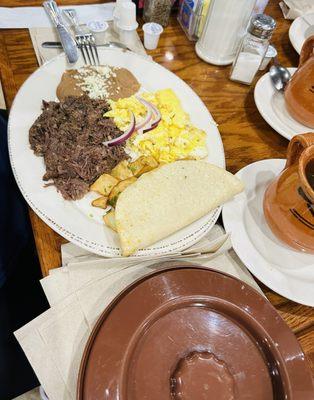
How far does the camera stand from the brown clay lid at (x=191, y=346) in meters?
0.67

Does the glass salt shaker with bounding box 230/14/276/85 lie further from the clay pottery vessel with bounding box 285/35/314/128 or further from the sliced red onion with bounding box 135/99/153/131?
the sliced red onion with bounding box 135/99/153/131

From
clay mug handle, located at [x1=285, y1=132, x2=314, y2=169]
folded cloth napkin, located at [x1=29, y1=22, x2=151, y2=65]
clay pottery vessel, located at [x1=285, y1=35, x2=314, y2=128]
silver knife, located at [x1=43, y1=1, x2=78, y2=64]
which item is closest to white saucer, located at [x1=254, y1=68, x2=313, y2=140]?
clay pottery vessel, located at [x1=285, y1=35, x2=314, y2=128]

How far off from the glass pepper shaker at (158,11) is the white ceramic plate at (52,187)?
36 centimetres

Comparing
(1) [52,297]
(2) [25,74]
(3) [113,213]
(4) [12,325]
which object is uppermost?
(2) [25,74]

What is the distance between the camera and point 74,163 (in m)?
1.06

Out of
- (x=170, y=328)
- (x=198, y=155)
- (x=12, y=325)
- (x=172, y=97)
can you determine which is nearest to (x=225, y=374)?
(x=170, y=328)

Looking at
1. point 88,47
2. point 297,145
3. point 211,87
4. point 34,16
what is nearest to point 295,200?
point 297,145

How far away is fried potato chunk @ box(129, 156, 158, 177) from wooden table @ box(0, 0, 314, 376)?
296mm

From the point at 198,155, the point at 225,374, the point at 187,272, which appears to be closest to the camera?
the point at 225,374

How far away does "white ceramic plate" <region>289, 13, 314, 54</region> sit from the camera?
161cm

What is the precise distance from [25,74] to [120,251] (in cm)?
83

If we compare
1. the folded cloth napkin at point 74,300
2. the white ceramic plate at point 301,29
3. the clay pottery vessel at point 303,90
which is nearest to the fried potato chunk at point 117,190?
the folded cloth napkin at point 74,300

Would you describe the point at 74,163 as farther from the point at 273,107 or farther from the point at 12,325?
the point at 273,107

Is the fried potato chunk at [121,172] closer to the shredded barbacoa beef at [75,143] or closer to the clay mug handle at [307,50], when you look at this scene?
the shredded barbacoa beef at [75,143]
